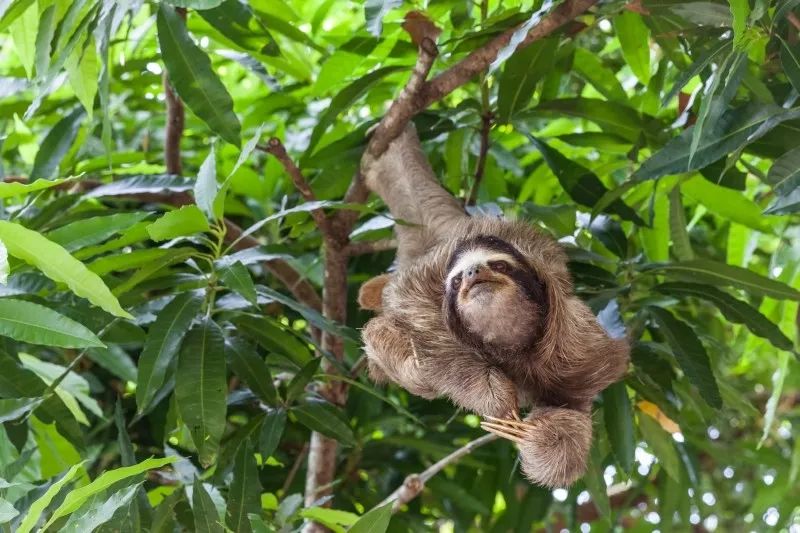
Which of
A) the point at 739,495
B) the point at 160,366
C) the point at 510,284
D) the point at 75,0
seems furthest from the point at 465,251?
the point at 739,495

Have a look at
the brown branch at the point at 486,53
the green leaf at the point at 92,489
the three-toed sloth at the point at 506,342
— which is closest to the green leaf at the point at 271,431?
the three-toed sloth at the point at 506,342

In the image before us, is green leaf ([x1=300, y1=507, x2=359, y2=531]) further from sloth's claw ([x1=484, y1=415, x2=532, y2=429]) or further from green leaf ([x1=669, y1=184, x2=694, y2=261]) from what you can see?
green leaf ([x1=669, y1=184, x2=694, y2=261])

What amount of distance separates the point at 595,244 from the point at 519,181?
25.5 inches

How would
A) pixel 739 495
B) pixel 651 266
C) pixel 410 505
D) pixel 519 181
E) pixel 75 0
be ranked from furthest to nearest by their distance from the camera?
pixel 739 495 < pixel 519 181 < pixel 410 505 < pixel 651 266 < pixel 75 0

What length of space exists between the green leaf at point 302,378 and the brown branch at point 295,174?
41 cm

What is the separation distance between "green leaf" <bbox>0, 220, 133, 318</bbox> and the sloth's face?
91 cm

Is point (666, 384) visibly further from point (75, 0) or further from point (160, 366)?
point (75, 0)

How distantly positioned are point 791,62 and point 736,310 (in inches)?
28.2

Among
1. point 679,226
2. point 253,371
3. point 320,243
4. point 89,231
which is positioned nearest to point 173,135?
point 320,243

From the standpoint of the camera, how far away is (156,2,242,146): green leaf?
103 inches

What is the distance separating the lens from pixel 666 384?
2859 millimetres

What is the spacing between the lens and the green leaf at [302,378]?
8.72 feet

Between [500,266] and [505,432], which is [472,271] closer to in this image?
[500,266]

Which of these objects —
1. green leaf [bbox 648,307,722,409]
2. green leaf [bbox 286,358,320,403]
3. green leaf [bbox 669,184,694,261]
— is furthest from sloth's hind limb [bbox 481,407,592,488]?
green leaf [bbox 669,184,694,261]
